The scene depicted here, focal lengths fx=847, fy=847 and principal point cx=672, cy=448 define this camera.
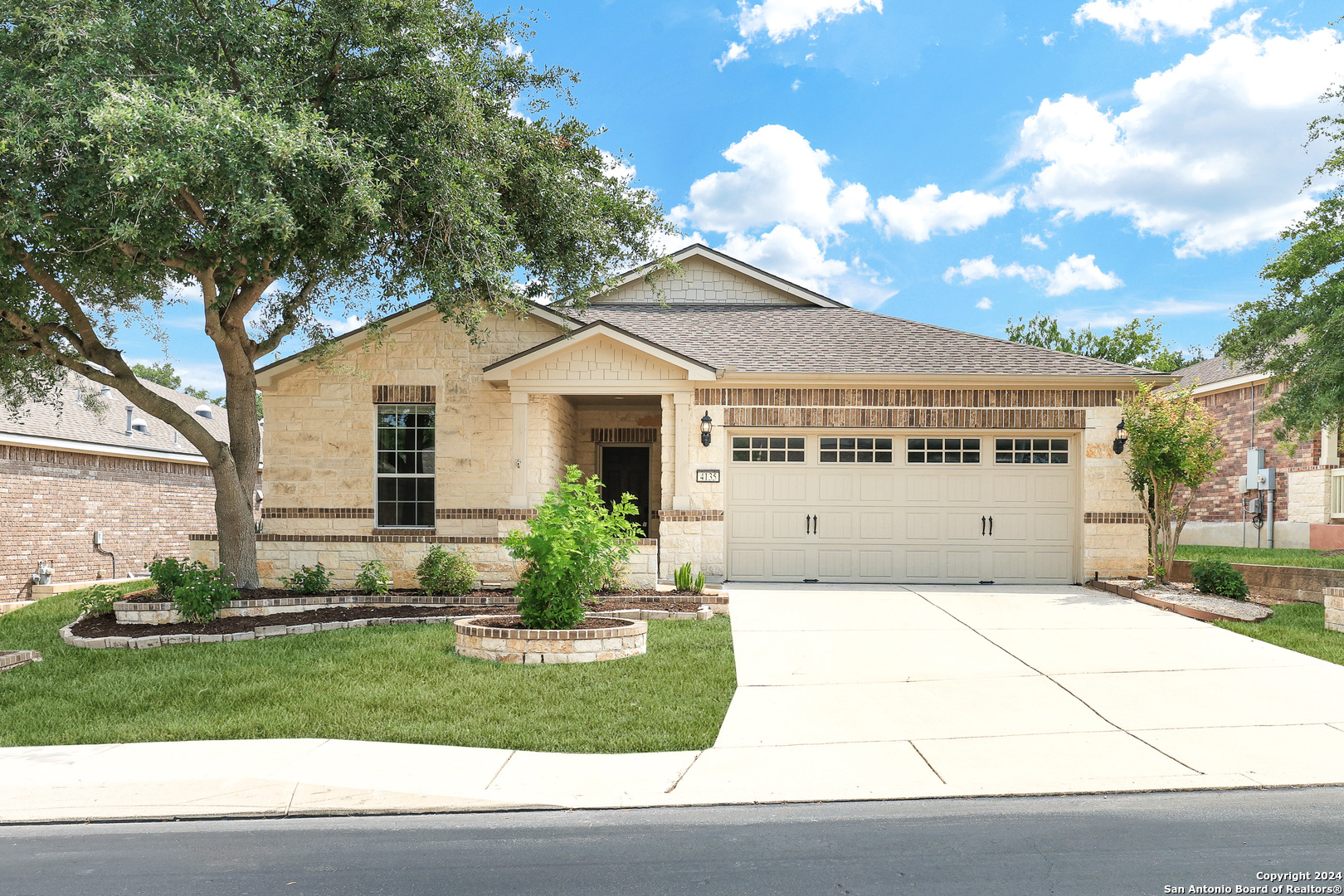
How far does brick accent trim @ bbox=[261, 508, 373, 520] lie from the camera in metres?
14.0

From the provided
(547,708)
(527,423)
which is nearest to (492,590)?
(527,423)

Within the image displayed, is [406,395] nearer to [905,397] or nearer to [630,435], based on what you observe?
[630,435]

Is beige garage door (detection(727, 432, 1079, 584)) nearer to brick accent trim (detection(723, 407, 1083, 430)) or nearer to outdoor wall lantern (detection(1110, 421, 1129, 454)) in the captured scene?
brick accent trim (detection(723, 407, 1083, 430))

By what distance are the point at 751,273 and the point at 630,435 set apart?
452 centimetres

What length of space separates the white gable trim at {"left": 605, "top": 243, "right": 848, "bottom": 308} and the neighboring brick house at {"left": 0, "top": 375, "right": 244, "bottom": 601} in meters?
11.4

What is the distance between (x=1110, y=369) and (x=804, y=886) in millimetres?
12532

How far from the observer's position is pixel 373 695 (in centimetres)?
741

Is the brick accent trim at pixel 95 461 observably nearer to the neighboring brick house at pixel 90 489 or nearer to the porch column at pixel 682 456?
the neighboring brick house at pixel 90 489

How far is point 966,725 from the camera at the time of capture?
6.68 metres

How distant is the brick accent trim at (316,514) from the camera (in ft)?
45.9

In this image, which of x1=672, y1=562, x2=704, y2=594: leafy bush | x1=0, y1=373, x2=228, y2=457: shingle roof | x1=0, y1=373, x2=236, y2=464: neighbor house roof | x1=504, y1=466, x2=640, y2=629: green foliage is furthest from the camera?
x1=0, y1=373, x2=228, y2=457: shingle roof

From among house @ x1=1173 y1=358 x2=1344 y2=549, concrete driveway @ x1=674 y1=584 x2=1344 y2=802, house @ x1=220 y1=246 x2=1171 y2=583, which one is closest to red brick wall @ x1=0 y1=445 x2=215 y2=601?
house @ x1=220 y1=246 x2=1171 y2=583

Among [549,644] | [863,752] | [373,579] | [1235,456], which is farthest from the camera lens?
[1235,456]

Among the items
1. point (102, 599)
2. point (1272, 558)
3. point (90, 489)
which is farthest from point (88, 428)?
point (1272, 558)
